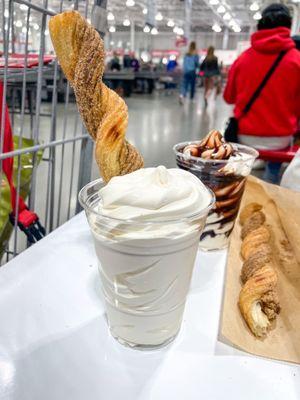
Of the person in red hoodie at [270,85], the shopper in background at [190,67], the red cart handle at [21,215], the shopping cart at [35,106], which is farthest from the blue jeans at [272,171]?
the shopper in background at [190,67]

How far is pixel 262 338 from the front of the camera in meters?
0.54

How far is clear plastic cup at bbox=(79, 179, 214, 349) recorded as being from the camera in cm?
44

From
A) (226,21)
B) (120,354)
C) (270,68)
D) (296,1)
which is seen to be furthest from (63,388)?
(226,21)

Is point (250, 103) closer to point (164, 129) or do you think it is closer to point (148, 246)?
point (148, 246)

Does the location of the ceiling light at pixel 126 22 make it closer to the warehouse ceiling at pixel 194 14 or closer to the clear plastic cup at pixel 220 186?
the warehouse ceiling at pixel 194 14

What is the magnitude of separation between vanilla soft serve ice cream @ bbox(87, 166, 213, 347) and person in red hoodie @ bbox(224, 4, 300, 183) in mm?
2059

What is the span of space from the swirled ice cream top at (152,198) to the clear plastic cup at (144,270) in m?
0.02

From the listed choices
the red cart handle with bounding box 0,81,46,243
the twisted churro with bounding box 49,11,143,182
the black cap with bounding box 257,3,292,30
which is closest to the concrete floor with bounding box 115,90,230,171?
the black cap with bounding box 257,3,292,30

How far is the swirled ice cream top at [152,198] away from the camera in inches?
17.9

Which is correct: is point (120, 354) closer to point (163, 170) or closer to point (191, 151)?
point (163, 170)

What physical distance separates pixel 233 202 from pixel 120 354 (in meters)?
0.41

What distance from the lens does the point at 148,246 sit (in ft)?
1.43

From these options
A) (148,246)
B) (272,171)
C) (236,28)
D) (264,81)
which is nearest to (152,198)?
(148,246)

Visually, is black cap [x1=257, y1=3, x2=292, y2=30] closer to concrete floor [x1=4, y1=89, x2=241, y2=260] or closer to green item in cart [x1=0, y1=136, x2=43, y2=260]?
concrete floor [x1=4, y1=89, x2=241, y2=260]
